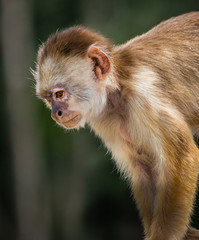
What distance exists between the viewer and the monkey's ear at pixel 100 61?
565 cm

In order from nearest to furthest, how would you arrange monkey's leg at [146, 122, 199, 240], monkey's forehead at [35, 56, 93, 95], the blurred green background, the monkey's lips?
monkey's leg at [146, 122, 199, 240] → monkey's forehead at [35, 56, 93, 95] → the monkey's lips → the blurred green background

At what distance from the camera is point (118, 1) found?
1652 centimetres

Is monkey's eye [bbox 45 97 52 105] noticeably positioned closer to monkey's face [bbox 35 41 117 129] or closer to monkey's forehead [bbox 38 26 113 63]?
monkey's face [bbox 35 41 117 129]

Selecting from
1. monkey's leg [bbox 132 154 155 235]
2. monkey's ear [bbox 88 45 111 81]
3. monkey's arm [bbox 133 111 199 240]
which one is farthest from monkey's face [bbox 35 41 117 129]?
monkey's leg [bbox 132 154 155 235]

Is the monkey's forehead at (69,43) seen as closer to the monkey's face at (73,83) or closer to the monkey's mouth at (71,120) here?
the monkey's face at (73,83)

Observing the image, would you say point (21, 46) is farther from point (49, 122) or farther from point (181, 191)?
point (181, 191)

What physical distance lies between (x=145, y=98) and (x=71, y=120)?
697mm

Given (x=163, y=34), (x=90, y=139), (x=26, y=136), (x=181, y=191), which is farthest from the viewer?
(x=26, y=136)

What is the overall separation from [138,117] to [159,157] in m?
0.39

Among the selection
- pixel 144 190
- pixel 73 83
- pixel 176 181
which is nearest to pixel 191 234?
pixel 144 190

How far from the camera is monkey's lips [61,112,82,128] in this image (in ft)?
18.9

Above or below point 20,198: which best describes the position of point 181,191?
above

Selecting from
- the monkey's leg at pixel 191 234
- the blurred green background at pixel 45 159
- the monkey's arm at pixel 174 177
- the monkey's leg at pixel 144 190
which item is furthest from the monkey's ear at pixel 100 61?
the blurred green background at pixel 45 159

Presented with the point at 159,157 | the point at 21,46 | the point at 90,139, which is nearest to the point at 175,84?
the point at 159,157
